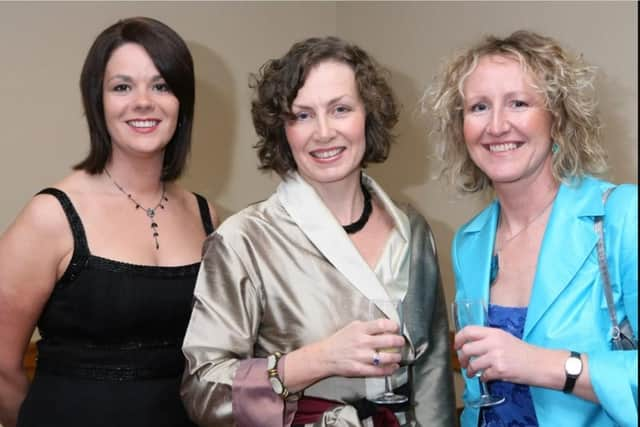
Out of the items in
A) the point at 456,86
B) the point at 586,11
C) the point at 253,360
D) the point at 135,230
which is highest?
the point at 586,11

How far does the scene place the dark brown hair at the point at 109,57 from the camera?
2398 millimetres

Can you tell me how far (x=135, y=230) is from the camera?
7.85 ft

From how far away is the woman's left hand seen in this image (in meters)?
1.73

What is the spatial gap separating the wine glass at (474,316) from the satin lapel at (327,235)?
0.28 metres

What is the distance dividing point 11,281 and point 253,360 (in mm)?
820

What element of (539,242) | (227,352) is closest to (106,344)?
(227,352)

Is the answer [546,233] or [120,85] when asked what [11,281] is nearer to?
[120,85]

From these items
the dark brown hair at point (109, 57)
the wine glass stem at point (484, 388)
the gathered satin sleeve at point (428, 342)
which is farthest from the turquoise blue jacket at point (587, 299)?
the dark brown hair at point (109, 57)

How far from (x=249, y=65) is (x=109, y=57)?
1929 millimetres

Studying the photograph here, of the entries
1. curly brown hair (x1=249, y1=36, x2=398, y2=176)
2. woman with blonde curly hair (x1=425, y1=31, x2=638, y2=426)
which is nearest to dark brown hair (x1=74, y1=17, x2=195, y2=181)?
curly brown hair (x1=249, y1=36, x2=398, y2=176)

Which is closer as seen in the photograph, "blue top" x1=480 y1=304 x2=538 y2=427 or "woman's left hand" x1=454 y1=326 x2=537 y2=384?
"woman's left hand" x1=454 y1=326 x2=537 y2=384

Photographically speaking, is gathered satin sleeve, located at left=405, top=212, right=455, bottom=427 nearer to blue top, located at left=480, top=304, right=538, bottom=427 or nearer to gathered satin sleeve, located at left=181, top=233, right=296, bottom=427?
blue top, located at left=480, top=304, right=538, bottom=427

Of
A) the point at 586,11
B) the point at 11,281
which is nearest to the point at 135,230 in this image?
the point at 11,281

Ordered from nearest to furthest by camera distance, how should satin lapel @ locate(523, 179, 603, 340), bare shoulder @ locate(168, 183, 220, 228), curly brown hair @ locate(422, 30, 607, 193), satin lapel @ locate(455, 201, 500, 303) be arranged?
satin lapel @ locate(523, 179, 603, 340)
curly brown hair @ locate(422, 30, 607, 193)
satin lapel @ locate(455, 201, 500, 303)
bare shoulder @ locate(168, 183, 220, 228)
